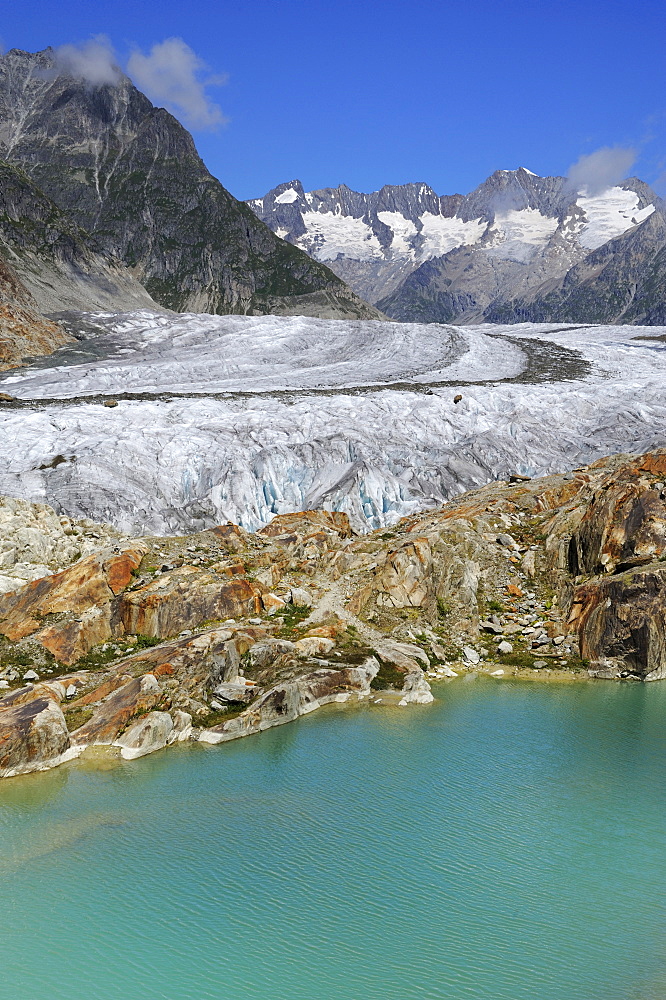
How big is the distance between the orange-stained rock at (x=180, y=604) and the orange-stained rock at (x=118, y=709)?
14.9ft

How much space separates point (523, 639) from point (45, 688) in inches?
689

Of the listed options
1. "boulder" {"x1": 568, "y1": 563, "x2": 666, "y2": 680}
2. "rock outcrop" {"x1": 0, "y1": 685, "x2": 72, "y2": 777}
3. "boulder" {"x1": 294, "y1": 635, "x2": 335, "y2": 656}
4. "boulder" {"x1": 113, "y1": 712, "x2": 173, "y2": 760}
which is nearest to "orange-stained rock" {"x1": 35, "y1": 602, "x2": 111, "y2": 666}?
"rock outcrop" {"x1": 0, "y1": 685, "x2": 72, "y2": 777}

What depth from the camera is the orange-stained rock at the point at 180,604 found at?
27031mm

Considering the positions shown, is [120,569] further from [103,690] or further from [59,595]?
[103,690]

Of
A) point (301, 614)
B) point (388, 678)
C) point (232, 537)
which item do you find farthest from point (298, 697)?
point (232, 537)

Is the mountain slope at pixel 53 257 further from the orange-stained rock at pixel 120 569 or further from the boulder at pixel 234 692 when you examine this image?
the boulder at pixel 234 692

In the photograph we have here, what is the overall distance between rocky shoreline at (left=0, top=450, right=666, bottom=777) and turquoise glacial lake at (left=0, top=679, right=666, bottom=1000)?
1817 mm

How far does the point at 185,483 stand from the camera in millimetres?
46625

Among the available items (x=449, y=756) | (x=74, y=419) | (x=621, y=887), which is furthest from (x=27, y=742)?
(x=74, y=419)

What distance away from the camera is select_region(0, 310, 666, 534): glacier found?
149ft

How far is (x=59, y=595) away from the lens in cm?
2716

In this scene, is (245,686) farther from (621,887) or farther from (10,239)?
(10,239)

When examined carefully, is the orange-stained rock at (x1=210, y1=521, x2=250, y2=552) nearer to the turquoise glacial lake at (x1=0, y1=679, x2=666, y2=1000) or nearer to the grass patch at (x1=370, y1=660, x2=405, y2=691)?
the grass patch at (x1=370, y1=660, x2=405, y2=691)

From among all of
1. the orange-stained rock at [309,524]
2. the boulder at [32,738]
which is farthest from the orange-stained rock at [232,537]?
the boulder at [32,738]
